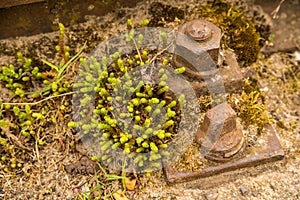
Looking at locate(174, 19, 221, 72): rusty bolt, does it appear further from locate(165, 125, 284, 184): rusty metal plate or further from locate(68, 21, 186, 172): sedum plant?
locate(165, 125, 284, 184): rusty metal plate

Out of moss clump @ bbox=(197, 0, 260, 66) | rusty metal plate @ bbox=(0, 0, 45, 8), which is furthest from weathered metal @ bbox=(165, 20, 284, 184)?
rusty metal plate @ bbox=(0, 0, 45, 8)

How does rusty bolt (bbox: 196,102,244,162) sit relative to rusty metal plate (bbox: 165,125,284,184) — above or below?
above

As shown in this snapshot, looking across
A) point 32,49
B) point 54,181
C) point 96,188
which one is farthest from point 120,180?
point 32,49

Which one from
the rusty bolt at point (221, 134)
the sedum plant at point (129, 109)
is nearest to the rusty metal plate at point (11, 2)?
the sedum plant at point (129, 109)

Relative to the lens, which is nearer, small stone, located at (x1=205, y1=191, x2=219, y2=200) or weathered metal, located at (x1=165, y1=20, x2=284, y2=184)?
weathered metal, located at (x1=165, y1=20, x2=284, y2=184)

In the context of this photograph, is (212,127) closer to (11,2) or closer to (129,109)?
(129,109)

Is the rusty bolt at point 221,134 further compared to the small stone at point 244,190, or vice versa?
the small stone at point 244,190

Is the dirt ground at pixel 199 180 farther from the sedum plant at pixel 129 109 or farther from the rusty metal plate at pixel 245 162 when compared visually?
the sedum plant at pixel 129 109

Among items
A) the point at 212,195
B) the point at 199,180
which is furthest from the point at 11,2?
the point at 212,195
